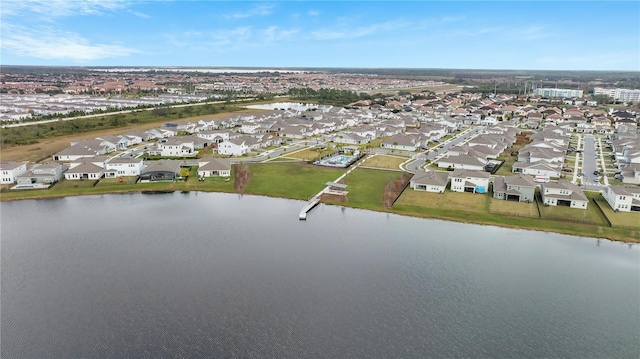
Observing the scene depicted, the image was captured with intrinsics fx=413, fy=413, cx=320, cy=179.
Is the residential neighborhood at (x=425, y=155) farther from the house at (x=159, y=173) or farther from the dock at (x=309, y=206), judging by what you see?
the dock at (x=309, y=206)

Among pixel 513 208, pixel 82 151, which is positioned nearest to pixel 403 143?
pixel 513 208

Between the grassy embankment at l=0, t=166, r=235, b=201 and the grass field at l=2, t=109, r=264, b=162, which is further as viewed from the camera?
the grass field at l=2, t=109, r=264, b=162

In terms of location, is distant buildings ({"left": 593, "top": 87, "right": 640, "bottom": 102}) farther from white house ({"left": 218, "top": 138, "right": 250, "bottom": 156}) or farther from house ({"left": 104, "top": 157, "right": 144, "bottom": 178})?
house ({"left": 104, "top": 157, "right": 144, "bottom": 178})

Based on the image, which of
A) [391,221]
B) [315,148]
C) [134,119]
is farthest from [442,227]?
[134,119]

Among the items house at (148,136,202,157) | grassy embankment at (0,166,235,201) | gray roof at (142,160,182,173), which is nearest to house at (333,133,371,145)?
house at (148,136,202,157)

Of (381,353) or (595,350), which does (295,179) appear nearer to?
(381,353)

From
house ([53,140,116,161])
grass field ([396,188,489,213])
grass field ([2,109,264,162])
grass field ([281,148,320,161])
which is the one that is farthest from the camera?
grass field ([281,148,320,161])

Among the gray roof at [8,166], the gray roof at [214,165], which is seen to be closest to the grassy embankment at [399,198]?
the gray roof at [214,165]
